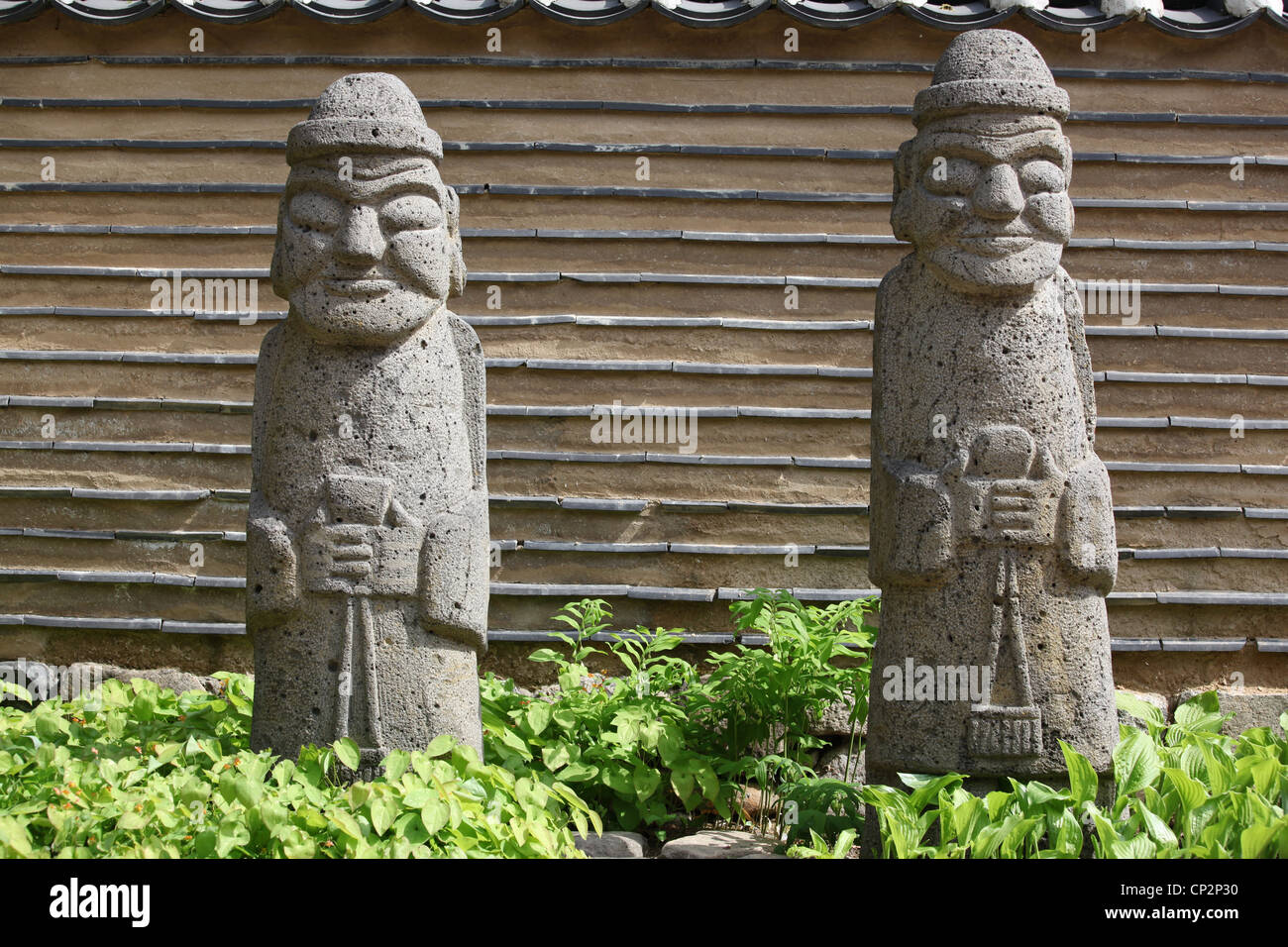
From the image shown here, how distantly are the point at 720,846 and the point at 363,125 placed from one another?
2663mm

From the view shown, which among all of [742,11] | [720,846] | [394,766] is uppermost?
[742,11]

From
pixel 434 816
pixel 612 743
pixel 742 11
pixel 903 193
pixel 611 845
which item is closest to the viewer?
pixel 434 816

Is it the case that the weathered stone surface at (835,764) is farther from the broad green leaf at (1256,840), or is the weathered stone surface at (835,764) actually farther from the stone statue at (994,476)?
the broad green leaf at (1256,840)

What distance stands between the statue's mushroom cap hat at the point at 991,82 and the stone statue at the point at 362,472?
1609 mm

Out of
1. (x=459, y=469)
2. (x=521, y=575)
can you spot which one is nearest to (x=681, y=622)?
(x=521, y=575)

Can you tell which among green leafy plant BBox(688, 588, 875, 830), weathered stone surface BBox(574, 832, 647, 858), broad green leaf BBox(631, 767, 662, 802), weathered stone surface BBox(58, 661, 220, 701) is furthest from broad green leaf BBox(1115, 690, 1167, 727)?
weathered stone surface BBox(58, 661, 220, 701)

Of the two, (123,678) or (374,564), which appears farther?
(123,678)

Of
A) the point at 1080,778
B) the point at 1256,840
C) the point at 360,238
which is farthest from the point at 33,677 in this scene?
the point at 1256,840

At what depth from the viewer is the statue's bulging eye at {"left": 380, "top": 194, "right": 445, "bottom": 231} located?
391 centimetres

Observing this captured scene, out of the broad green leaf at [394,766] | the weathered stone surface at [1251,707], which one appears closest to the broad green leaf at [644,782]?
the broad green leaf at [394,766]

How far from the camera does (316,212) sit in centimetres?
393

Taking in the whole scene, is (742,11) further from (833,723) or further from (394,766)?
(394,766)

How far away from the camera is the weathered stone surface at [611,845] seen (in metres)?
4.29

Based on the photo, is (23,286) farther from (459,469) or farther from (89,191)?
(459,469)
